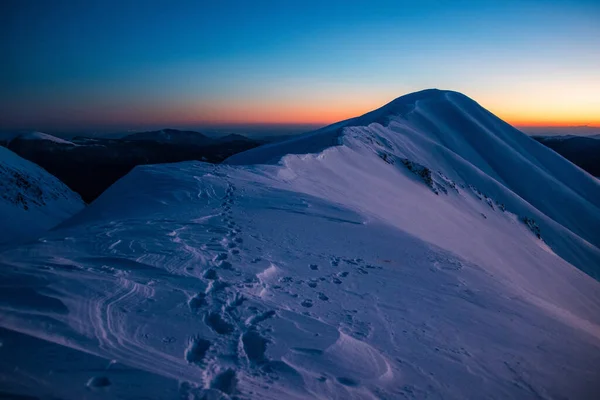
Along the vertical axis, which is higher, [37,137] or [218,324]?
[37,137]

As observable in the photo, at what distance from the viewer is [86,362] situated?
117 inches

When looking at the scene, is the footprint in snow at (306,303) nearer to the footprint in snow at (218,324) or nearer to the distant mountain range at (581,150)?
the footprint in snow at (218,324)

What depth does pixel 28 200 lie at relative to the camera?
107 ft

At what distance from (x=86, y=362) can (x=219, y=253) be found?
2.99 meters

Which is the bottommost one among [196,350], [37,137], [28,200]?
[28,200]

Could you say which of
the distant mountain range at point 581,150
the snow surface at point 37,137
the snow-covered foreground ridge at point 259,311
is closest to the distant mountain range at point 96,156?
the snow surface at point 37,137

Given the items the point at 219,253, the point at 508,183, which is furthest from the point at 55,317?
the point at 508,183

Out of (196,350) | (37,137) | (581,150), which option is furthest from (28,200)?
(581,150)

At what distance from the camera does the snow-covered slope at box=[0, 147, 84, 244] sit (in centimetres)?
2656

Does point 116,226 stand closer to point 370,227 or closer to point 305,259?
point 305,259

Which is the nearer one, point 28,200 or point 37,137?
point 28,200

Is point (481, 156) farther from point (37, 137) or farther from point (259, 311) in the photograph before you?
point (37, 137)

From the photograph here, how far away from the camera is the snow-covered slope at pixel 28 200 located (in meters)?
26.6

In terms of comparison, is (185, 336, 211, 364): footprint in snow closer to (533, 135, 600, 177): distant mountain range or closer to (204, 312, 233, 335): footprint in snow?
(204, 312, 233, 335): footprint in snow
